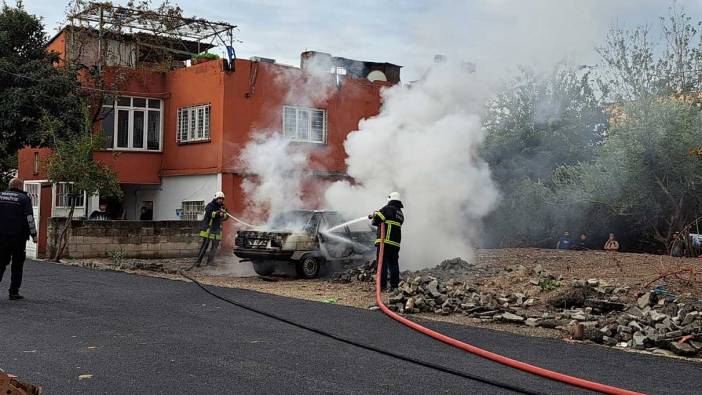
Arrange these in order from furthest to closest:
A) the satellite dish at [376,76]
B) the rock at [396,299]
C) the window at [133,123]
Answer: the satellite dish at [376,76], the window at [133,123], the rock at [396,299]

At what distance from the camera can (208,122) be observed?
24.8 m

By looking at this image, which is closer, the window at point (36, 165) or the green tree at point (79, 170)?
the green tree at point (79, 170)

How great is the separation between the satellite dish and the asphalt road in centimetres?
1602

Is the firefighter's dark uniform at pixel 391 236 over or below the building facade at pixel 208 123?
below

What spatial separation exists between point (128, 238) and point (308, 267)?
730 cm

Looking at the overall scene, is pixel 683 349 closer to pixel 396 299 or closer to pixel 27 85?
pixel 396 299

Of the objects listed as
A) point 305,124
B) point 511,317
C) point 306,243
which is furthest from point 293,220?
point 305,124

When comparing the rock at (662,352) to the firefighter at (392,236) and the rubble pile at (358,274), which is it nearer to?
the firefighter at (392,236)

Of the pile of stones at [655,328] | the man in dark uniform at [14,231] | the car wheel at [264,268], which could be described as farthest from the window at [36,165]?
the pile of stones at [655,328]

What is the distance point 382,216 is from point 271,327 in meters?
4.60

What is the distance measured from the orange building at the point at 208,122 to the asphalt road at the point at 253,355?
40.2 ft

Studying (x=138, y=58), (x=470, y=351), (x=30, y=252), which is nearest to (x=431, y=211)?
(x=470, y=351)

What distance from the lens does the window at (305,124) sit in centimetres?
2470

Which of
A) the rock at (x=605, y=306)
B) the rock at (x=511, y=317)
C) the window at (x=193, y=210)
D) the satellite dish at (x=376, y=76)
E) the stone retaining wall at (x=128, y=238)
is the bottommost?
the rock at (x=511, y=317)
